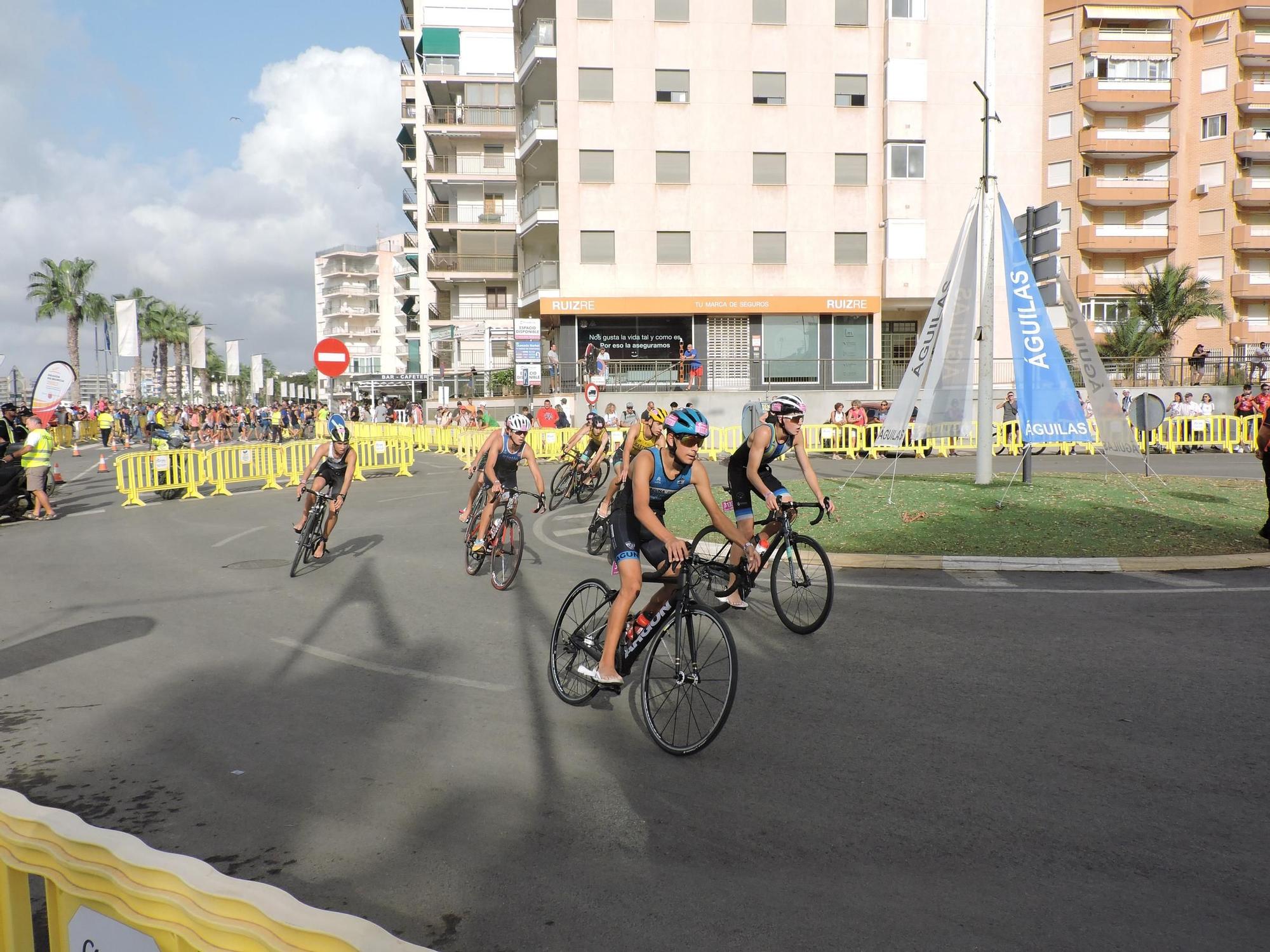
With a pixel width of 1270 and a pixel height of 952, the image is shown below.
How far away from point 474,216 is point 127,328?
20.4m

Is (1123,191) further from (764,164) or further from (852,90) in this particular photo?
(764,164)

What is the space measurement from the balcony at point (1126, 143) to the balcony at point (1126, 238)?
12.2ft

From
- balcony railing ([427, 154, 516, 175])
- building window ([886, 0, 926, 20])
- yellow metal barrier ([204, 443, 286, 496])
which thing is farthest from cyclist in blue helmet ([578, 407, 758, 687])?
balcony railing ([427, 154, 516, 175])

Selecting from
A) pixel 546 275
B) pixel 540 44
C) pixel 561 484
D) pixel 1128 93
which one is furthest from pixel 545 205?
pixel 1128 93

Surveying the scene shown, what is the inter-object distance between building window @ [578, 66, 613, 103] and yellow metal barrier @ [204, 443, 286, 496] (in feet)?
73.1

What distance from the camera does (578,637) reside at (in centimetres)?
613

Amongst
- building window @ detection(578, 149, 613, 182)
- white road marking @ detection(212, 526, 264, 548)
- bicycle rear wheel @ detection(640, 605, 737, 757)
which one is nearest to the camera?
bicycle rear wheel @ detection(640, 605, 737, 757)

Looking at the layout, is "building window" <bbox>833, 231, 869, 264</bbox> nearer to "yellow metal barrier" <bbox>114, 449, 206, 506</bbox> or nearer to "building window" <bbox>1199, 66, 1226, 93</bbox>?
"building window" <bbox>1199, 66, 1226, 93</bbox>

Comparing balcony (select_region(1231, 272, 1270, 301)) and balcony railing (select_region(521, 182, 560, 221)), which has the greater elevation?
balcony railing (select_region(521, 182, 560, 221))

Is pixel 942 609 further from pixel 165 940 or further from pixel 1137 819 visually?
pixel 165 940

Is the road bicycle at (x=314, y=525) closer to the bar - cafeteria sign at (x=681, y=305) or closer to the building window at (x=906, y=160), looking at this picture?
the bar - cafeteria sign at (x=681, y=305)

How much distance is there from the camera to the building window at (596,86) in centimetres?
3850

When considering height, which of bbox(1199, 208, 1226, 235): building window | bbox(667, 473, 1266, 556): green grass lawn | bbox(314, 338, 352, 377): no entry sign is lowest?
bbox(667, 473, 1266, 556): green grass lawn

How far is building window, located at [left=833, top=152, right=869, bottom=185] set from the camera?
3978 cm
